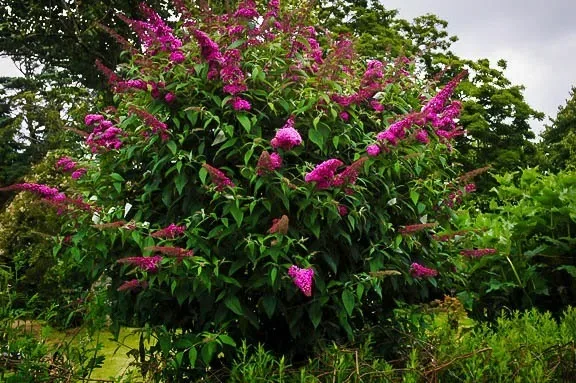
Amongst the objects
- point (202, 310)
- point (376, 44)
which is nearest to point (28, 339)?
point (202, 310)

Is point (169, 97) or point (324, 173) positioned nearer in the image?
point (324, 173)

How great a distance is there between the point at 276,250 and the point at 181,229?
534mm

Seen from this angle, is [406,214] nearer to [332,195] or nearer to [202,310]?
[332,195]

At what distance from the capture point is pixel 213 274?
3.17 m

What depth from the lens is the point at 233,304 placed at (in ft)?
10.4

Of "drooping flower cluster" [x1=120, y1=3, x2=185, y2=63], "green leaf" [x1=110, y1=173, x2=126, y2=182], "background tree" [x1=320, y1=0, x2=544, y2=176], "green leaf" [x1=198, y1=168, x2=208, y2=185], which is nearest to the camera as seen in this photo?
"green leaf" [x1=198, y1=168, x2=208, y2=185]

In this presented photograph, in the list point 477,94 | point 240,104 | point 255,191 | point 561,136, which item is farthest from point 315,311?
point 561,136

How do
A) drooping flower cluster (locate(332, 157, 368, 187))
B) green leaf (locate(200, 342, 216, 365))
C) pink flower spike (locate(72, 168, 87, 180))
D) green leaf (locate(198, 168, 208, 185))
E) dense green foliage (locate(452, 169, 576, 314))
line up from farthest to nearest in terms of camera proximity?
dense green foliage (locate(452, 169, 576, 314)) → pink flower spike (locate(72, 168, 87, 180)) → green leaf (locate(198, 168, 208, 185)) → drooping flower cluster (locate(332, 157, 368, 187)) → green leaf (locate(200, 342, 216, 365))

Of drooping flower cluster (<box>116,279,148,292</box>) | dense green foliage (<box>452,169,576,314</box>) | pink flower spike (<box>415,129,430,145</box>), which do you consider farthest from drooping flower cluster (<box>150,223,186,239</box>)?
dense green foliage (<box>452,169,576,314</box>)

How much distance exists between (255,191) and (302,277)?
20.2 inches

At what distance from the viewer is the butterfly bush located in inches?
126

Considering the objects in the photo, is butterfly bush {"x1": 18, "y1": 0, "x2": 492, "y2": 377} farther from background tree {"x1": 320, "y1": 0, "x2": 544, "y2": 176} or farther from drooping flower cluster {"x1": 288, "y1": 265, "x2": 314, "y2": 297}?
background tree {"x1": 320, "y1": 0, "x2": 544, "y2": 176}

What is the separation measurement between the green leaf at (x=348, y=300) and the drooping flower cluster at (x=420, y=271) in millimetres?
561

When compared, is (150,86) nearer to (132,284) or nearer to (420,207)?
(132,284)
